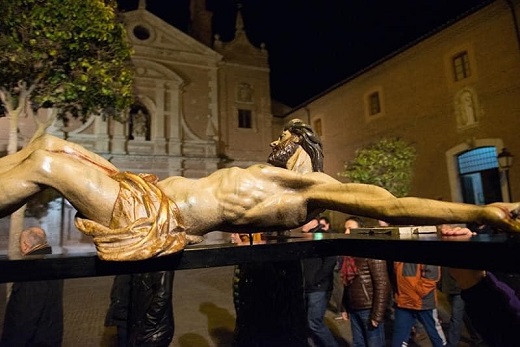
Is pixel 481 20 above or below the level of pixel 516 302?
above

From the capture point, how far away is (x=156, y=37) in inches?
791

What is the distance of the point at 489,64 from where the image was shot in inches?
513

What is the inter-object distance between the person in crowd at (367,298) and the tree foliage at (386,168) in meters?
9.45

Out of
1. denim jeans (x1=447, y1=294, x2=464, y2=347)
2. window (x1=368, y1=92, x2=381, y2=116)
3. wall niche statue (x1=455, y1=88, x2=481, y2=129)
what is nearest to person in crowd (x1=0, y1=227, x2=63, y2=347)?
denim jeans (x1=447, y1=294, x2=464, y2=347)

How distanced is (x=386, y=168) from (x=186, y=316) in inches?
390

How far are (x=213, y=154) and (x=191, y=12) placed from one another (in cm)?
1084

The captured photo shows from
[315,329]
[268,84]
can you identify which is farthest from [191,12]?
[315,329]

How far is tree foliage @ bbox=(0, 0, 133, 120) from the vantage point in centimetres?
775

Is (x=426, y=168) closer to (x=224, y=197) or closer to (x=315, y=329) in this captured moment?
(x=315, y=329)

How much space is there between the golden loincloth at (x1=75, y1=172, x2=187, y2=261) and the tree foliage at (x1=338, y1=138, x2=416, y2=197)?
12.3 m

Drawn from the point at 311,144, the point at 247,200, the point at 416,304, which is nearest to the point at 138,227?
the point at 247,200

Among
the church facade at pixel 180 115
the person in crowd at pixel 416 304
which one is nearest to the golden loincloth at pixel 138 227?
the person in crowd at pixel 416 304

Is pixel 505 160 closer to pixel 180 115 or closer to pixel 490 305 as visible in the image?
pixel 490 305

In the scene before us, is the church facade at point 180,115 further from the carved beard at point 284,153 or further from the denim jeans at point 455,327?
the carved beard at point 284,153
